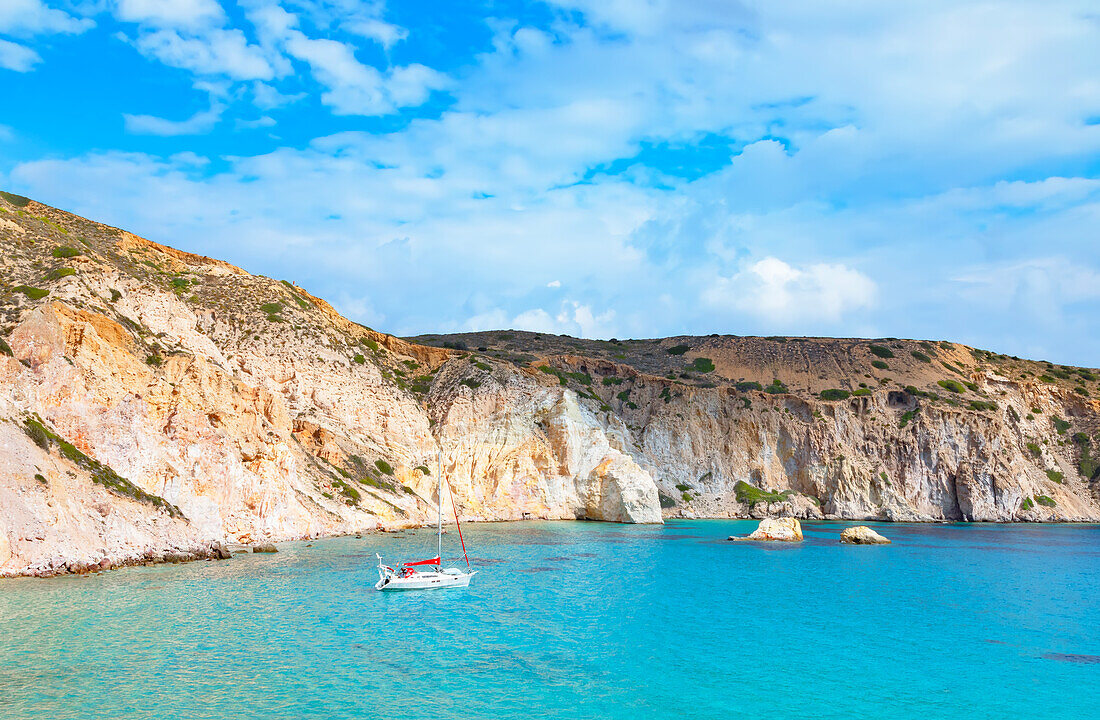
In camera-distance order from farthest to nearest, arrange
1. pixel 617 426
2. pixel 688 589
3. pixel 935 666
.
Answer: pixel 617 426 < pixel 688 589 < pixel 935 666

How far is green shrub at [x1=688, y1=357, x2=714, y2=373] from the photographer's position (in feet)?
406

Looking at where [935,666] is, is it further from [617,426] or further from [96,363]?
[617,426]

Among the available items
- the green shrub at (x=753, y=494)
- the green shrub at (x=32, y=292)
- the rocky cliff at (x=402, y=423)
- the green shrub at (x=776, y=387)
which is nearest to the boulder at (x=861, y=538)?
the rocky cliff at (x=402, y=423)

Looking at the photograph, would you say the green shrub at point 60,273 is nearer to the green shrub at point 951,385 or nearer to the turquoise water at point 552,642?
the turquoise water at point 552,642

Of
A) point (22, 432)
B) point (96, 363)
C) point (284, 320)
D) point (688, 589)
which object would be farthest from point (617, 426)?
point (22, 432)

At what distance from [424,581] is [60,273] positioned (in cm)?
3359

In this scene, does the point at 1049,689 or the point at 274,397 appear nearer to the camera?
the point at 1049,689

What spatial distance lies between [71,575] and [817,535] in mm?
57724

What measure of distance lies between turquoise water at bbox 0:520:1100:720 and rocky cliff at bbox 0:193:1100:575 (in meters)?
6.61

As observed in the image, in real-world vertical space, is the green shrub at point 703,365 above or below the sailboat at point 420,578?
above

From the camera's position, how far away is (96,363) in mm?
42969

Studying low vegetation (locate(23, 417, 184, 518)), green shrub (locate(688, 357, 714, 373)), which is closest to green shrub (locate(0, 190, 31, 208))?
low vegetation (locate(23, 417, 184, 518))

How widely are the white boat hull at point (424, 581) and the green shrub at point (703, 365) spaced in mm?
90369

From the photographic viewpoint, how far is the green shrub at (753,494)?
290 ft
